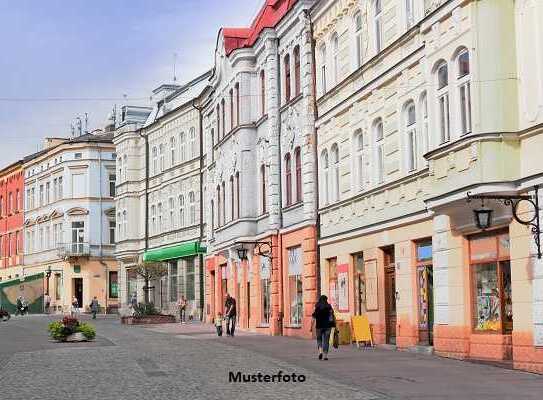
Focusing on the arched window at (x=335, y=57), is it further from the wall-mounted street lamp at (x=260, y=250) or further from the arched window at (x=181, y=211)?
the arched window at (x=181, y=211)

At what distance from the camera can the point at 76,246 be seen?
76.1 meters

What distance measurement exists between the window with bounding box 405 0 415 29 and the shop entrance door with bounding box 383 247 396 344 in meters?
6.04

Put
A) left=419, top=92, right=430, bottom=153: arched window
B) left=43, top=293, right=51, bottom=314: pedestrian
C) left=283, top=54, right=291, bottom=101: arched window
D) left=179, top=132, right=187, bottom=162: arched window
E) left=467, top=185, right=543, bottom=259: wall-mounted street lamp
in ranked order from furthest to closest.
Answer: left=43, top=293, right=51, bottom=314: pedestrian < left=179, top=132, right=187, bottom=162: arched window < left=283, top=54, right=291, bottom=101: arched window < left=419, top=92, right=430, bottom=153: arched window < left=467, top=185, right=543, bottom=259: wall-mounted street lamp

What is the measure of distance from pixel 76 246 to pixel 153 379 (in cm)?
5911

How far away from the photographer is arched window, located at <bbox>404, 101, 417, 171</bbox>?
24578mm

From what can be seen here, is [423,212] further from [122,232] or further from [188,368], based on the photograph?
[122,232]

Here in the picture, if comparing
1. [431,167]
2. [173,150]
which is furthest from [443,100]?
[173,150]

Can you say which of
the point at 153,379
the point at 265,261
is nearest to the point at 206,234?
the point at 265,261

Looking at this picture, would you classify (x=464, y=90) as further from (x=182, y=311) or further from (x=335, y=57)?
(x=182, y=311)

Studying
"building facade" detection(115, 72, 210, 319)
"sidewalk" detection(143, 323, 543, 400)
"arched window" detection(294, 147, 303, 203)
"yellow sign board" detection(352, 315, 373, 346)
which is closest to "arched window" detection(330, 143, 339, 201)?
"arched window" detection(294, 147, 303, 203)

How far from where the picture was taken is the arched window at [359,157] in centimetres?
2853

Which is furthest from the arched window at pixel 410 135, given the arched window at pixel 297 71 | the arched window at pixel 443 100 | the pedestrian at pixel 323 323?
the arched window at pixel 297 71
